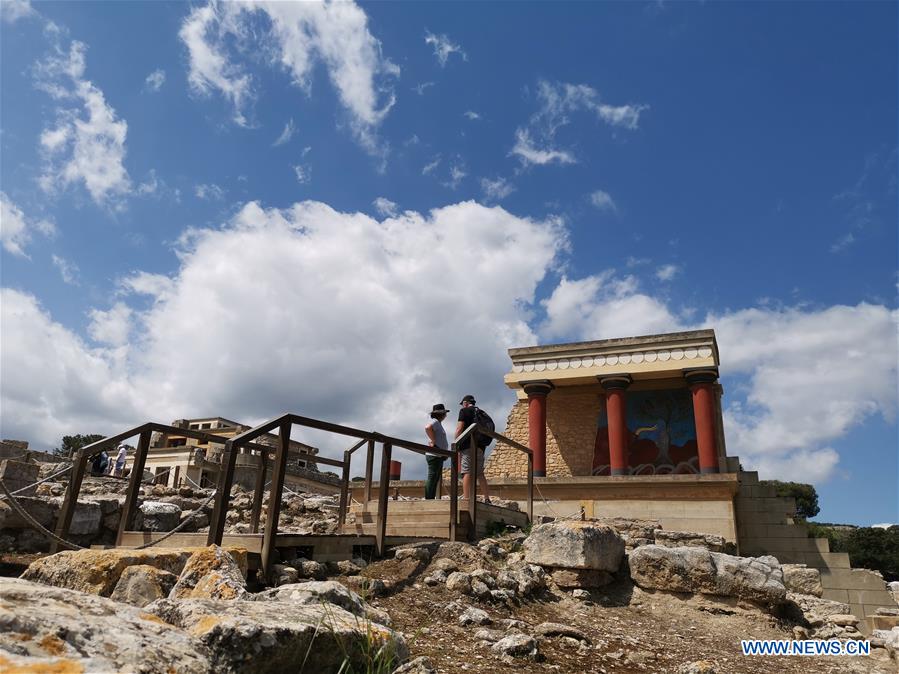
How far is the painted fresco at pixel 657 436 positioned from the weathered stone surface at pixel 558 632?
1349 centimetres

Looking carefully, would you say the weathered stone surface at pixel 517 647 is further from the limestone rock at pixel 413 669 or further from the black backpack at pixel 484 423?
the black backpack at pixel 484 423

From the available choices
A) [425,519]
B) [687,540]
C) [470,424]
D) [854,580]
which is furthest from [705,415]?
[425,519]

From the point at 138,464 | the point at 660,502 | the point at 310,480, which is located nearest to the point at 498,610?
the point at 138,464

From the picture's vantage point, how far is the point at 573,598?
6074 millimetres

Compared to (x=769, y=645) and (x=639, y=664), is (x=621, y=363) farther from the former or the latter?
(x=639, y=664)

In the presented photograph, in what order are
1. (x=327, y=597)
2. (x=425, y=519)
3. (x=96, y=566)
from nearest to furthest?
1. (x=327, y=597)
2. (x=96, y=566)
3. (x=425, y=519)

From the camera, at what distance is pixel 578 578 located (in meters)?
6.25

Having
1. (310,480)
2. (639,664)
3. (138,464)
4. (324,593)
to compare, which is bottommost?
(639,664)

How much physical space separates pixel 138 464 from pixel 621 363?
13.5 m

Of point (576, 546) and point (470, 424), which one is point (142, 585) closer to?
point (576, 546)

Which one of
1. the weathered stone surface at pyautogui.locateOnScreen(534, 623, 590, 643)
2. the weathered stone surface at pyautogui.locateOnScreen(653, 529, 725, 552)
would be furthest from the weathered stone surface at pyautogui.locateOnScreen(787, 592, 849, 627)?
the weathered stone surface at pyautogui.locateOnScreen(534, 623, 590, 643)

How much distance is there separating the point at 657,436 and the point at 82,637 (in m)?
17.5

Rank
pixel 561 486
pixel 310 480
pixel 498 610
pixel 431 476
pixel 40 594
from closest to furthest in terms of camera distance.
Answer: pixel 40 594, pixel 498 610, pixel 431 476, pixel 561 486, pixel 310 480

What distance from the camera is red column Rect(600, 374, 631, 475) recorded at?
16.6 m
